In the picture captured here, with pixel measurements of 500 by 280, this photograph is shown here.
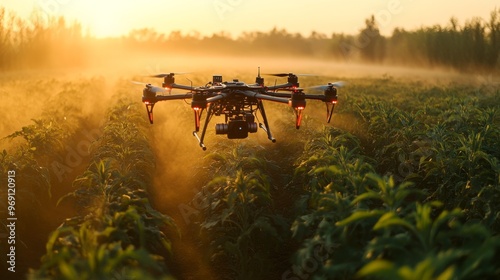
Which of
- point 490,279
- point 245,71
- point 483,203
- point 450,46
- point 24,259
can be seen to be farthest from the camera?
point 245,71

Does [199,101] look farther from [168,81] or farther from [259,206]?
[168,81]

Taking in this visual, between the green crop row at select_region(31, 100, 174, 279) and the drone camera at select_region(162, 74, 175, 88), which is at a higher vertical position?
the drone camera at select_region(162, 74, 175, 88)

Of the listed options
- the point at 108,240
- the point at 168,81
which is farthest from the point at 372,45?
the point at 108,240

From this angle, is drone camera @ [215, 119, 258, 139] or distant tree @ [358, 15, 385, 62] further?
distant tree @ [358, 15, 385, 62]

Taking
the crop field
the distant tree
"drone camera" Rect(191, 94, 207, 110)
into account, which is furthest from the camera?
the distant tree

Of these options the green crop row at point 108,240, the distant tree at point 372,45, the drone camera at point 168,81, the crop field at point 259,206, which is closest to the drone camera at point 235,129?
the crop field at point 259,206

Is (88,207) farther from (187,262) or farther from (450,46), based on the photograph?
(450,46)

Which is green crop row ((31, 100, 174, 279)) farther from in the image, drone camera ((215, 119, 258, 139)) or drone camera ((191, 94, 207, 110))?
drone camera ((215, 119, 258, 139))

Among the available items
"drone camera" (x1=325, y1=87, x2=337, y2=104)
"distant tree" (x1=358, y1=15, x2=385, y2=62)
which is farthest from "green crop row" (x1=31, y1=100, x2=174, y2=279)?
"distant tree" (x1=358, y1=15, x2=385, y2=62)

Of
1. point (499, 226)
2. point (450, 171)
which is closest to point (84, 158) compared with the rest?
point (450, 171)
